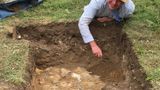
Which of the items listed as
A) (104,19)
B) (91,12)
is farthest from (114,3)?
(104,19)

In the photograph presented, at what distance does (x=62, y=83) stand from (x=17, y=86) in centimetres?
116

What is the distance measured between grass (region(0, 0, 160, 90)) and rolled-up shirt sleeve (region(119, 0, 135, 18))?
22cm

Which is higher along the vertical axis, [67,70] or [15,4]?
[15,4]

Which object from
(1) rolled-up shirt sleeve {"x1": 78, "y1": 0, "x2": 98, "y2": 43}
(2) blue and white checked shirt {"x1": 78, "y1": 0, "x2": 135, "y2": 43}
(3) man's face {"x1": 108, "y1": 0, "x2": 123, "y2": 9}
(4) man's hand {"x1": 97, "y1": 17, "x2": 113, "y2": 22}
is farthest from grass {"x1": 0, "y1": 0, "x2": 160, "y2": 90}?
(1) rolled-up shirt sleeve {"x1": 78, "y1": 0, "x2": 98, "y2": 43}

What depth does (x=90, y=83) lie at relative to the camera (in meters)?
7.50

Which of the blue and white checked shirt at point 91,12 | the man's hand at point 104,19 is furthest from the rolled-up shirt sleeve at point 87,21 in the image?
the man's hand at point 104,19

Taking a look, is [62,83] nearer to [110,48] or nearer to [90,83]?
[90,83]

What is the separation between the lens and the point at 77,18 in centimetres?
845

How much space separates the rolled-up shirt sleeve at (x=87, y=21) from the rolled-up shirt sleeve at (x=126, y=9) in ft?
1.60

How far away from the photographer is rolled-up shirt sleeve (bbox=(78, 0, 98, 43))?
752 centimetres

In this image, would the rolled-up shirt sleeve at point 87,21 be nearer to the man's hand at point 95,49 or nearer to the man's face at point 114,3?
the man's hand at point 95,49

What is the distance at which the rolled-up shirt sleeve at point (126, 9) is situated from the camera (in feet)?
25.5

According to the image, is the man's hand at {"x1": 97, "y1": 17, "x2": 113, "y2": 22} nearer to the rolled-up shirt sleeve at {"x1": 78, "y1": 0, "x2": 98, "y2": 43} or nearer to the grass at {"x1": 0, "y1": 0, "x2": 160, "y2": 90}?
the grass at {"x1": 0, "y1": 0, "x2": 160, "y2": 90}

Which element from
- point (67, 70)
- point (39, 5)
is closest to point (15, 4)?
point (39, 5)
